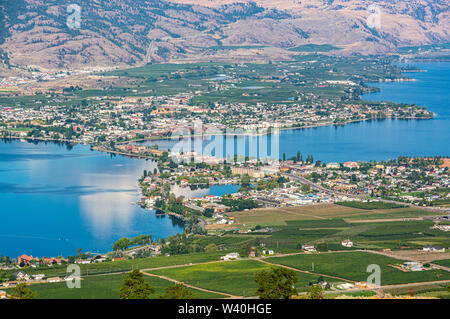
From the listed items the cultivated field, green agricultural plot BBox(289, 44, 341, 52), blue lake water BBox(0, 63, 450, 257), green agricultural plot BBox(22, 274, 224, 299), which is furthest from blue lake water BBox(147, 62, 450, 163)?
green agricultural plot BBox(289, 44, 341, 52)

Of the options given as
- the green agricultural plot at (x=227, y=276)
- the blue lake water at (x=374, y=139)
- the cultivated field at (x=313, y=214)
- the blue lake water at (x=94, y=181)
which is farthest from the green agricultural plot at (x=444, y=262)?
the blue lake water at (x=374, y=139)

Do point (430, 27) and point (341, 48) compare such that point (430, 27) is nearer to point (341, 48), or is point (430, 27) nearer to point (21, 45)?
point (341, 48)

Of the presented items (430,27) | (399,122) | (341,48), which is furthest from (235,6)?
(399,122)

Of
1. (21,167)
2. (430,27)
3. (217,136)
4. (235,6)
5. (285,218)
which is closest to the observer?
(285,218)

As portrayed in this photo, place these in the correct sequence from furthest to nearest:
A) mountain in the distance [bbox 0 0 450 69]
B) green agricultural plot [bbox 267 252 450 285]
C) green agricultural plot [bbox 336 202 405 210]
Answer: mountain in the distance [bbox 0 0 450 69] → green agricultural plot [bbox 336 202 405 210] → green agricultural plot [bbox 267 252 450 285]

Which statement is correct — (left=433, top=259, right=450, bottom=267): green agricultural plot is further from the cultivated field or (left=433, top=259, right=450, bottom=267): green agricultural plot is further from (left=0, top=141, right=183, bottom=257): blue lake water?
(left=0, top=141, right=183, bottom=257): blue lake water

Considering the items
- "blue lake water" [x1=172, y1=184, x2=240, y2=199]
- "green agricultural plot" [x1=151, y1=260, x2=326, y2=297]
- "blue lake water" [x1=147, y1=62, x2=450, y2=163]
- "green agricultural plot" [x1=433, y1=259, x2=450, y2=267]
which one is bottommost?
"green agricultural plot" [x1=151, y1=260, x2=326, y2=297]

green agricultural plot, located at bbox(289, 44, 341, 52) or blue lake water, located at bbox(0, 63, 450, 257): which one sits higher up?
green agricultural plot, located at bbox(289, 44, 341, 52)
